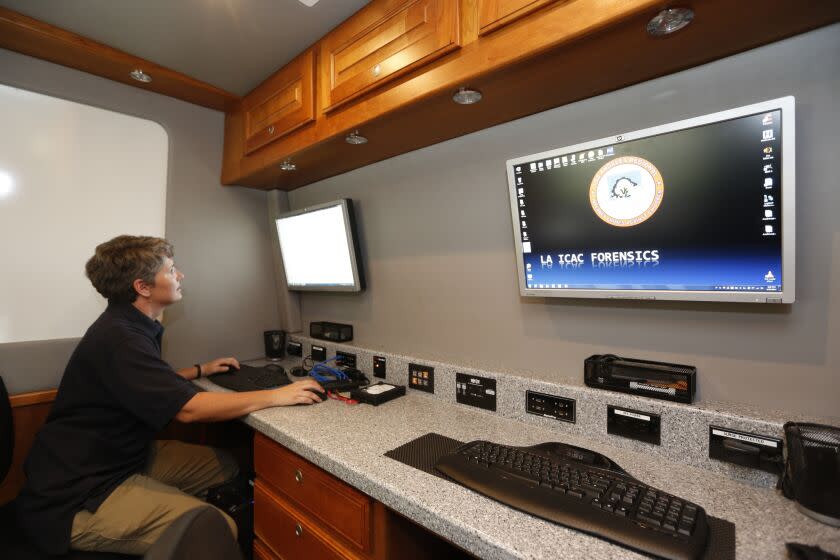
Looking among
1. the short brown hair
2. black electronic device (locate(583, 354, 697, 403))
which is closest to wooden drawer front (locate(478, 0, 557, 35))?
black electronic device (locate(583, 354, 697, 403))

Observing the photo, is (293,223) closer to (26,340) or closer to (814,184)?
(26,340)

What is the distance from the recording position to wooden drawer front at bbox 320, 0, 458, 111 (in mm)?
1136

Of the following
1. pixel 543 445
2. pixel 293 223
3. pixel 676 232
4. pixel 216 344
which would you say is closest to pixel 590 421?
pixel 543 445

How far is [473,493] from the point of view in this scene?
888mm

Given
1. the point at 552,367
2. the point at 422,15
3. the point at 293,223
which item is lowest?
the point at 552,367

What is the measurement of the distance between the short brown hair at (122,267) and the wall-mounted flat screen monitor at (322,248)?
724mm

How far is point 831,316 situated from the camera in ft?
3.05

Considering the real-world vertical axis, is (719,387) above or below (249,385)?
above

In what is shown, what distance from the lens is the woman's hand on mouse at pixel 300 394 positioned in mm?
1442

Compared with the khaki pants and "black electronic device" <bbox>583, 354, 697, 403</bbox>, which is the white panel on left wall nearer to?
the khaki pants

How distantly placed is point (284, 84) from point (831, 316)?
6.47 ft

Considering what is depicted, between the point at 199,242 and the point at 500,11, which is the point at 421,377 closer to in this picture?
the point at 500,11

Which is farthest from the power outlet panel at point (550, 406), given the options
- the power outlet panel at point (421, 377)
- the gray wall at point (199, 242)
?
the gray wall at point (199, 242)

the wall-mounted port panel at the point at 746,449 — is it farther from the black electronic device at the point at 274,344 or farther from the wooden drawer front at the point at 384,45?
the black electronic device at the point at 274,344
